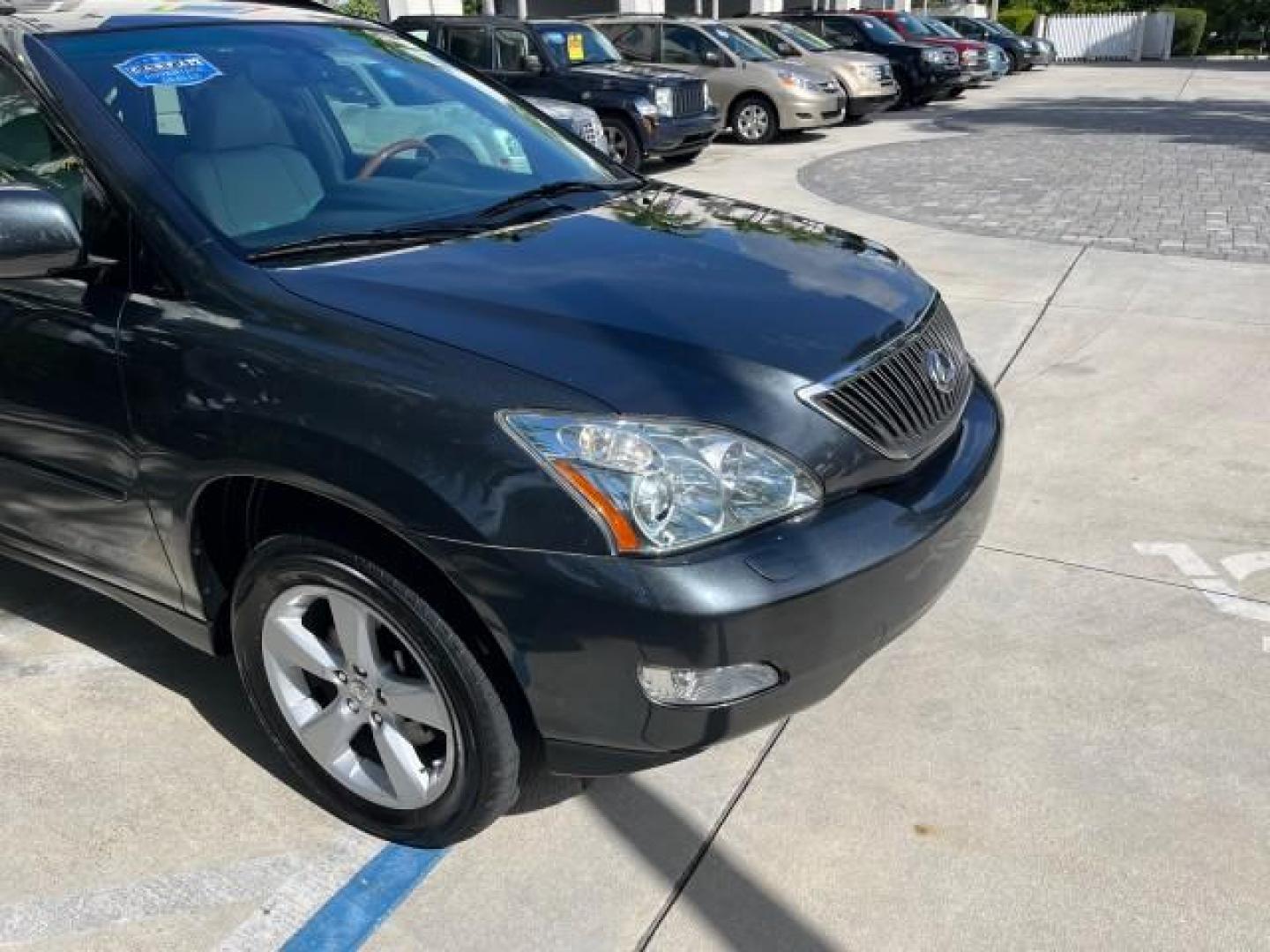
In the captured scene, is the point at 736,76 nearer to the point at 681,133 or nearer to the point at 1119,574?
the point at 681,133

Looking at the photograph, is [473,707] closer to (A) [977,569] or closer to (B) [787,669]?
(B) [787,669]

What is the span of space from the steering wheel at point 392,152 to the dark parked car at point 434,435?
1.2 inches

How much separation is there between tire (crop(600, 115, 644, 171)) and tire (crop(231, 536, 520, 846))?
10102mm

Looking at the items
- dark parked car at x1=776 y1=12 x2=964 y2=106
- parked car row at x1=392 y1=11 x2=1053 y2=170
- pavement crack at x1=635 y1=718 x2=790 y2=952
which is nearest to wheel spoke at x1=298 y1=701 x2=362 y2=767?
pavement crack at x1=635 y1=718 x2=790 y2=952

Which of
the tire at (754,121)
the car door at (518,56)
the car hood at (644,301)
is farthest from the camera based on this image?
the tire at (754,121)

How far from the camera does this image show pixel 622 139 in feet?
39.9

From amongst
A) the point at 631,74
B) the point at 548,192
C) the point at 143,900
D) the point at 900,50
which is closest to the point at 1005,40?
the point at 900,50

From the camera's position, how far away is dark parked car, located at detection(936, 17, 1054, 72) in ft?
94.7

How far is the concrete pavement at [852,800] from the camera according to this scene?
238 cm

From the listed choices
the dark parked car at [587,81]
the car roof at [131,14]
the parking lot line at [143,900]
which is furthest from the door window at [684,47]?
the parking lot line at [143,900]

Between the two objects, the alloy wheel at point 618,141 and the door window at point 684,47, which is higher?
the door window at point 684,47

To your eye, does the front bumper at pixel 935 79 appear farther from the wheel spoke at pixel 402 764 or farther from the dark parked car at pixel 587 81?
the wheel spoke at pixel 402 764

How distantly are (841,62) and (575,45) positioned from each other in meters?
5.73

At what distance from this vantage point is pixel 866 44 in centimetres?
2056
